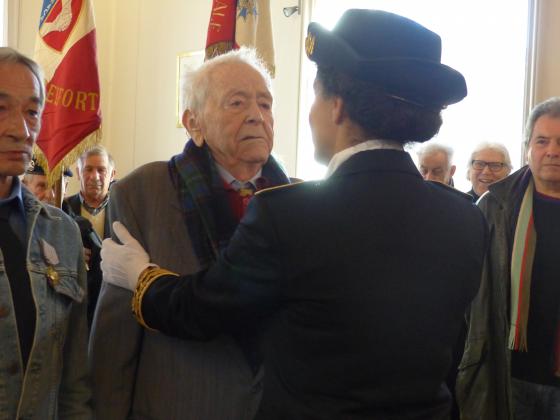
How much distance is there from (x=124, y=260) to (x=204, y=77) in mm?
553

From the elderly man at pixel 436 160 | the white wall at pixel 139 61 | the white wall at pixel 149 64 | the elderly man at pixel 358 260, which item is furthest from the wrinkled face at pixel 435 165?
the white wall at pixel 139 61

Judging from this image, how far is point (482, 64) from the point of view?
13.7ft

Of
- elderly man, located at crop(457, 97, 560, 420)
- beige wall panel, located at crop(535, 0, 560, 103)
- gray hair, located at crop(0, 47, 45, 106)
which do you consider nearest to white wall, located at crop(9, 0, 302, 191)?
beige wall panel, located at crop(535, 0, 560, 103)

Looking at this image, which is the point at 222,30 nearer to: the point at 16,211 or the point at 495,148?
the point at 495,148

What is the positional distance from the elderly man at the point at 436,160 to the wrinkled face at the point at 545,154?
1.04m

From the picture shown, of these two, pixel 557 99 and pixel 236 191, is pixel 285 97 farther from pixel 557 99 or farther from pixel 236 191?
pixel 236 191

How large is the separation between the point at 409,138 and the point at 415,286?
11.3 inches

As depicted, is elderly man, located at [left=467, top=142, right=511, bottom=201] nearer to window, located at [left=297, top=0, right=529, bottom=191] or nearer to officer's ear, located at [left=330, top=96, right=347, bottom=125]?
window, located at [left=297, top=0, right=529, bottom=191]

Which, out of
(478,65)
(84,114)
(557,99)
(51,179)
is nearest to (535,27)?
(478,65)

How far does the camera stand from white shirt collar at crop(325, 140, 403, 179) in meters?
1.11

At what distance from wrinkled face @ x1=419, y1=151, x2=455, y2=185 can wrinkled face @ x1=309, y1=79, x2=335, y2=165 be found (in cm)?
236

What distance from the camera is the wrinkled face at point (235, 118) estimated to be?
1559mm

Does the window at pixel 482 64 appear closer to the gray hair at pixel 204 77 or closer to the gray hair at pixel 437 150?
the gray hair at pixel 437 150

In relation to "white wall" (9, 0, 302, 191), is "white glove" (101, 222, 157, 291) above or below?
below
